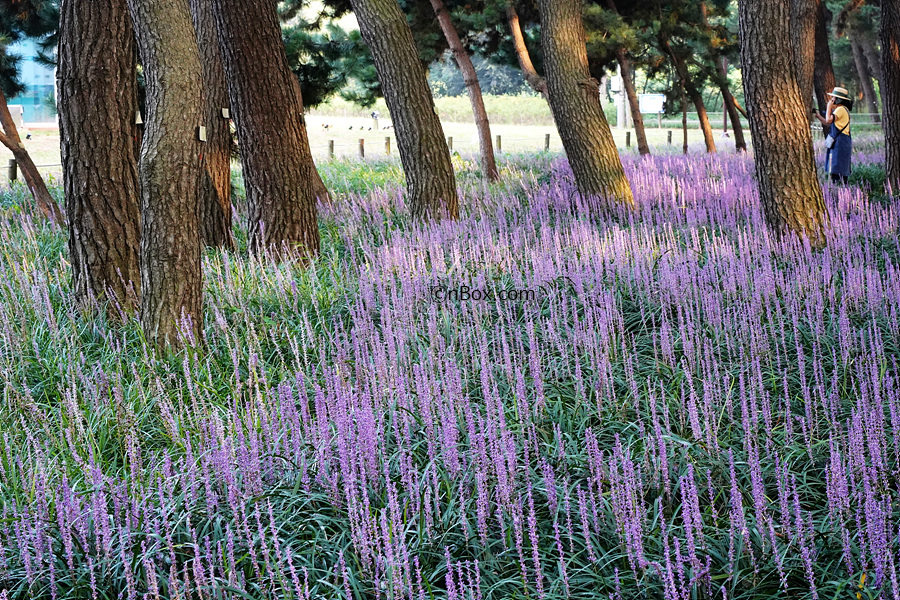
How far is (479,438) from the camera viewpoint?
3.49 meters

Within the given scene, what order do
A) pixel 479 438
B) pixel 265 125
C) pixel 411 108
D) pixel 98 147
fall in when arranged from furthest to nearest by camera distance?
pixel 411 108
pixel 265 125
pixel 98 147
pixel 479 438

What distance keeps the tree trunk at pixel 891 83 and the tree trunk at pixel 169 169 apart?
901 centimetres

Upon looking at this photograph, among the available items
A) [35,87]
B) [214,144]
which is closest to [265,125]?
[214,144]

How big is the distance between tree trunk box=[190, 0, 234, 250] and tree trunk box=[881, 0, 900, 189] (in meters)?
8.22

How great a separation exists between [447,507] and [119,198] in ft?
14.5

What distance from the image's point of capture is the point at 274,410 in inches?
163

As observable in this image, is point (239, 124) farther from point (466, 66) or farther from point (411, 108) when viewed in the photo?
point (466, 66)

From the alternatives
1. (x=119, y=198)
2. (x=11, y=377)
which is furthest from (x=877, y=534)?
(x=119, y=198)

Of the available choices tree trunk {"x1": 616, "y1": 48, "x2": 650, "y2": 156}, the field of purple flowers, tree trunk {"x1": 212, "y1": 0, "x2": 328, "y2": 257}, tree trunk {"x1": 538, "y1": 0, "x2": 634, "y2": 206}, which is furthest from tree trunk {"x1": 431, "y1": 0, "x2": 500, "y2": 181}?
the field of purple flowers

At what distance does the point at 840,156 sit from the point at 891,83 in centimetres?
110

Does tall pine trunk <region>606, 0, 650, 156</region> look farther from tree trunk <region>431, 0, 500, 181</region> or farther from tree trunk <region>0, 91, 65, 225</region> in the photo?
tree trunk <region>0, 91, 65, 225</region>

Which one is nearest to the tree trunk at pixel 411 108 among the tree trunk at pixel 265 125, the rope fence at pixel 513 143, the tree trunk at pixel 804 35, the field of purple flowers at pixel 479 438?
the tree trunk at pixel 265 125

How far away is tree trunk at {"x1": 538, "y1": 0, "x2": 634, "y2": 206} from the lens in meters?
10.4

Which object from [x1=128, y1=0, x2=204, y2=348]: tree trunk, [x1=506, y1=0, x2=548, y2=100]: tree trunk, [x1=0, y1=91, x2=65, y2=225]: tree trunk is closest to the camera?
[x1=128, y1=0, x2=204, y2=348]: tree trunk
